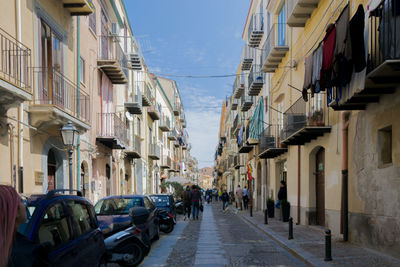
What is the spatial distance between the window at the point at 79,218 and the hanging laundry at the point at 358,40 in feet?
21.1

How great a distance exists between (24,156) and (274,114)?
15.2 meters

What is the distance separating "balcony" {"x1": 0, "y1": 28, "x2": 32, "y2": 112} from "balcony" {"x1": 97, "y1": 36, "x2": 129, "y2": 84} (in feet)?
29.4

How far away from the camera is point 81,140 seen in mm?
16531

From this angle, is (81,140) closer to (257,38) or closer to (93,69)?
(93,69)

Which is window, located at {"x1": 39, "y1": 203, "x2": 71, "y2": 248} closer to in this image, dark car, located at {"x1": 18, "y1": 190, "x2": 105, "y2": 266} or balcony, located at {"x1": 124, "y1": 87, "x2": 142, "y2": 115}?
dark car, located at {"x1": 18, "y1": 190, "x2": 105, "y2": 266}

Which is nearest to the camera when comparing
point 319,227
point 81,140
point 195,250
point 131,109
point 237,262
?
point 237,262

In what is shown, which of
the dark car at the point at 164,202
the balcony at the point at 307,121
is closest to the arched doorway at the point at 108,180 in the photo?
the dark car at the point at 164,202

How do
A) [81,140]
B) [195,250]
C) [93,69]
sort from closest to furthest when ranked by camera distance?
[195,250] < [81,140] < [93,69]

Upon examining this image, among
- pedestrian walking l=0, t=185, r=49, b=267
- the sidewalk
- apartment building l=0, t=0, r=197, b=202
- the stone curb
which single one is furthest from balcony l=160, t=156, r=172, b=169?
pedestrian walking l=0, t=185, r=49, b=267

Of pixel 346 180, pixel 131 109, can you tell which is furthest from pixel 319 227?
pixel 131 109

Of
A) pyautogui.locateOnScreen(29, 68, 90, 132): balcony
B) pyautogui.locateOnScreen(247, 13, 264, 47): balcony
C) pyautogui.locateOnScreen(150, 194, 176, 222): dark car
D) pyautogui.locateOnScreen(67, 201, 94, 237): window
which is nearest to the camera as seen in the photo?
pyautogui.locateOnScreen(67, 201, 94, 237): window

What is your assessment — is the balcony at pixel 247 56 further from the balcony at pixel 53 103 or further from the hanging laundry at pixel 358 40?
the hanging laundry at pixel 358 40

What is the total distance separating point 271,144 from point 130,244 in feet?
47.4

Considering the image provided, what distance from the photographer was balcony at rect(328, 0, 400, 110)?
25.2 feet
